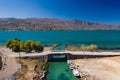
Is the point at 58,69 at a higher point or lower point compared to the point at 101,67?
lower

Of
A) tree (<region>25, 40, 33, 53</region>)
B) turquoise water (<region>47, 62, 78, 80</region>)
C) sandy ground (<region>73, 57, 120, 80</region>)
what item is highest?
tree (<region>25, 40, 33, 53</region>)

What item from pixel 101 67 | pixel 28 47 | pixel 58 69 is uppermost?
pixel 28 47

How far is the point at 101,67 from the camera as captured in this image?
A: 7900 centimetres

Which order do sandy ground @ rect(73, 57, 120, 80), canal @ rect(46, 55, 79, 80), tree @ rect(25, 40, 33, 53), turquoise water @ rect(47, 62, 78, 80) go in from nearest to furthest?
sandy ground @ rect(73, 57, 120, 80) < turquoise water @ rect(47, 62, 78, 80) < canal @ rect(46, 55, 79, 80) < tree @ rect(25, 40, 33, 53)

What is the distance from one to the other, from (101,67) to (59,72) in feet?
44.4

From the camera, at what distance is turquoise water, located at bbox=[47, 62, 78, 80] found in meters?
70.6

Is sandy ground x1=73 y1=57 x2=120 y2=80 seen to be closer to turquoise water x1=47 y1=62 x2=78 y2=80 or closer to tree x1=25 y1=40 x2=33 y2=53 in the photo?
turquoise water x1=47 y1=62 x2=78 y2=80

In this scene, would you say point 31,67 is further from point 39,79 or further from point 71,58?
point 71,58

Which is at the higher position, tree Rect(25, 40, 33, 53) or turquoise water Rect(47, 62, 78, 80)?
tree Rect(25, 40, 33, 53)

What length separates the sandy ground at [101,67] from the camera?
6788 cm

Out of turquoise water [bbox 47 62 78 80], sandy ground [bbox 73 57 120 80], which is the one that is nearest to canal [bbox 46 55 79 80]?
turquoise water [bbox 47 62 78 80]

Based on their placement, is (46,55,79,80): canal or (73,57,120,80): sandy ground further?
(46,55,79,80): canal

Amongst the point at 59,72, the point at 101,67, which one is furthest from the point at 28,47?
the point at 101,67

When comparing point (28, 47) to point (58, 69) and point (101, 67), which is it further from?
point (101, 67)
